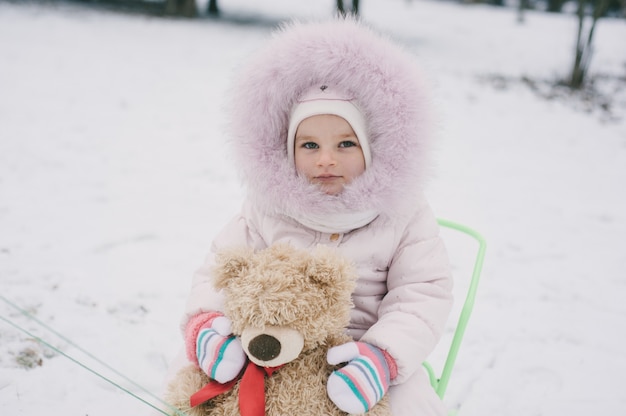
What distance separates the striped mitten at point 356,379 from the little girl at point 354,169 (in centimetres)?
12

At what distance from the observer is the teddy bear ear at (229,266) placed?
3.72 ft

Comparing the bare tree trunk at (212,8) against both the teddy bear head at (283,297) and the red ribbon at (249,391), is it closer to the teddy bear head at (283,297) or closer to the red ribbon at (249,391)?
the teddy bear head at (283,297)

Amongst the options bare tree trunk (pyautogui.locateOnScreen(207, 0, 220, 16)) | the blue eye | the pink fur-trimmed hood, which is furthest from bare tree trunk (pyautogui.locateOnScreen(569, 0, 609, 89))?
bare tree trunk (pyautogui.locateOnScreen(207, 0, 220, 16))

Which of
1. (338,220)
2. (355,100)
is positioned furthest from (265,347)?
(355,100)

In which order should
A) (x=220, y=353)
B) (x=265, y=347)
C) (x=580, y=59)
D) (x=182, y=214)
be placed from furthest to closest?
1. (x=580, y=59)
2. (x=182, y=214)
3. (x=220, y=353)
4. (x=265, y=347)

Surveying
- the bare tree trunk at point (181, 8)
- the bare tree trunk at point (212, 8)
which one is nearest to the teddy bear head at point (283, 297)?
the bare tree trunk at point (181, 8)

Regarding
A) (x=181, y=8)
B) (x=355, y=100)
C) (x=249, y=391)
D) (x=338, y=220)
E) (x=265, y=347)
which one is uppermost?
(x=181, y=8)

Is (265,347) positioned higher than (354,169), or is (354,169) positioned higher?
(354,169)

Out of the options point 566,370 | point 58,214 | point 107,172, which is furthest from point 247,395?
point 107,172

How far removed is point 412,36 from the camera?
1195 centimetres

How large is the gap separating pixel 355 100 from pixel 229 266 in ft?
1.99

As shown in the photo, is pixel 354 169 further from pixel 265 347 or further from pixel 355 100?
pixel 265 347

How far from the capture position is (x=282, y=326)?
3.43 feet

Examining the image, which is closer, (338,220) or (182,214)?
(338,220)
